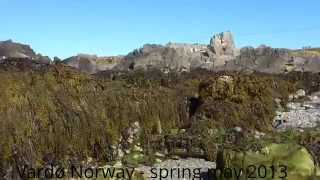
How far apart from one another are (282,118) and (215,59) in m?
43.2

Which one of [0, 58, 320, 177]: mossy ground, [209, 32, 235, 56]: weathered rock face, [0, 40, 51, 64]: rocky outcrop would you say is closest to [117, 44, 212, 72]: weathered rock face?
[209, 32, 235, 56]: weathered rock face

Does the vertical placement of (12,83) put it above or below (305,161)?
above

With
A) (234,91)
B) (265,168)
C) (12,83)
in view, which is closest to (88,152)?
(12,83)

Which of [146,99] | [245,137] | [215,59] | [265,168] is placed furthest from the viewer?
[215,59]

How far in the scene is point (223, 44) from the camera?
72.3 metres

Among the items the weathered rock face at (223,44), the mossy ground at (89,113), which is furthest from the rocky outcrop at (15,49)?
the mossy ground at (89,113)

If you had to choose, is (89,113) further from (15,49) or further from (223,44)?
(223,44)

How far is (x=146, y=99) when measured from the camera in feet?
58.2

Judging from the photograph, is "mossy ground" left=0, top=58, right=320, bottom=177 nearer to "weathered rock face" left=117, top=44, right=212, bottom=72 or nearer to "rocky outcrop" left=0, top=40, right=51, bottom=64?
"rocky outcrop" left=0, top=40, right=51, bottom=64

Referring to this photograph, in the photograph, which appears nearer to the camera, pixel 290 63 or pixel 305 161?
pixel 305 161

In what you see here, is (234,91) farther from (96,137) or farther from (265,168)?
(265,168)

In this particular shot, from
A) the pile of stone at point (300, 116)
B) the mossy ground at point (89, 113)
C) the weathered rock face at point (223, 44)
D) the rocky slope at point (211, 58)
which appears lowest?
the pile of stone at point (300, 116)

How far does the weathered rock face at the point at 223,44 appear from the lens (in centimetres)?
7044

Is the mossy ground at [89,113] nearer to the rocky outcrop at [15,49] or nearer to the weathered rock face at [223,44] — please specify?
the rocky outcrop at [15,49]
